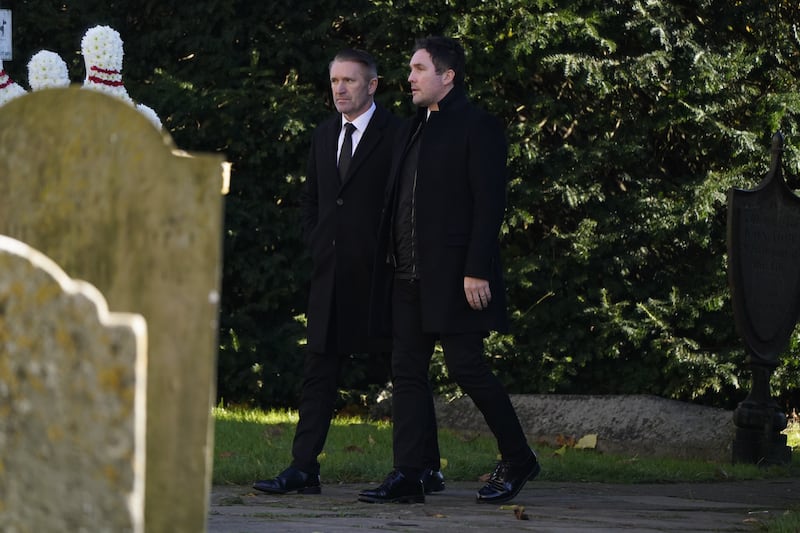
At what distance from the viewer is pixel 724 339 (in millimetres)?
10156

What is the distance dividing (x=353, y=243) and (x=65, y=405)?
176 inches

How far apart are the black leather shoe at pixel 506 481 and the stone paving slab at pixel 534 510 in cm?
7

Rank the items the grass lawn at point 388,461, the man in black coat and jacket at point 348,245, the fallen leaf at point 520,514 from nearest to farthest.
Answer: the fallen leaf at point 520,514 → the man in black coat and jacket at point 348,245 → the grass lawn at point 388,461

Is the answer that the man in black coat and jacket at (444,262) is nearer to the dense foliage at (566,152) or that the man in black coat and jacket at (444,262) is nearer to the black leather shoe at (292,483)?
the black leather shoe at (292,483)

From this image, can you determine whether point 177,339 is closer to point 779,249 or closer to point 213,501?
point 213,501

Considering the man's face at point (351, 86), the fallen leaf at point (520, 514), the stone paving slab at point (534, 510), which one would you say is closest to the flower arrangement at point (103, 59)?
the man's face at point (351, 86)

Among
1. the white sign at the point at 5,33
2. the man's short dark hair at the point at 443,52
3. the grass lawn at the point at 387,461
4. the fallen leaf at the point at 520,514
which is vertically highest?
the white sign at the point at 5,33

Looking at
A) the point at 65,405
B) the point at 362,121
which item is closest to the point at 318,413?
the point at 362,121

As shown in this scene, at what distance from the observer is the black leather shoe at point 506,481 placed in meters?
6.24

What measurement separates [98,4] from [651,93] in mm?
4401

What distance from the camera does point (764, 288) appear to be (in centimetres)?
877

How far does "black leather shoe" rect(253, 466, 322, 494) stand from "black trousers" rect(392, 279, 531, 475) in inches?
21.0

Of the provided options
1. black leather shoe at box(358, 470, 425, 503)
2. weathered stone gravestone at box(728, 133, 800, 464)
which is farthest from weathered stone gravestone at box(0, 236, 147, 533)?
weathered stone gravestone at box(728, 133, 800, 464)

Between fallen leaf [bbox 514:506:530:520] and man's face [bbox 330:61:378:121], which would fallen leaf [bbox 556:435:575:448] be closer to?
man's face [bbox 330:61:378:121]
